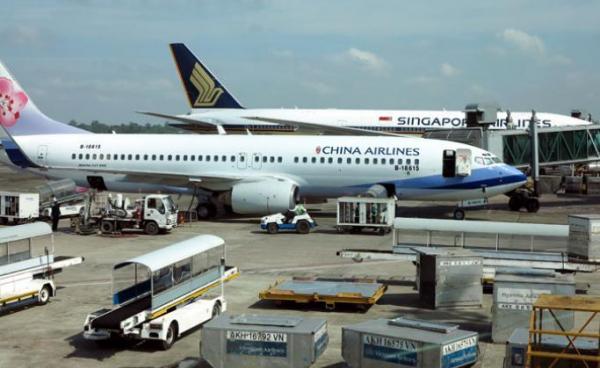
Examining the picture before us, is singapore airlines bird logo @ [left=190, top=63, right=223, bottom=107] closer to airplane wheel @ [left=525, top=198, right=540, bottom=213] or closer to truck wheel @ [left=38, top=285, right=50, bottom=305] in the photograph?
airplane wheel @ [left=525, top=198, right=540, bottom=213]

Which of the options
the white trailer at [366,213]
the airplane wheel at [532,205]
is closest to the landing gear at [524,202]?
the airplane wheel at [532,205]

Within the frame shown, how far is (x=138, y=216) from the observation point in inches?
1550

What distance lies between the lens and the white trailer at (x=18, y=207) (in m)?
42.2

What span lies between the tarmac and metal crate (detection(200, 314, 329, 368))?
1222 millimetres

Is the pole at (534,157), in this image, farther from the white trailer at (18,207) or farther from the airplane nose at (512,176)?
the white trailer at (18,207)

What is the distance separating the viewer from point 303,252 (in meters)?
34.4

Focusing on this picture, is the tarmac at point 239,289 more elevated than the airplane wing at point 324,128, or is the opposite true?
the airplane wing at point 324,128

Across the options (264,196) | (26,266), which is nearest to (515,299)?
(26,266)

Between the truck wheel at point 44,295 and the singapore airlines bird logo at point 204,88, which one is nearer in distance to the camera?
the truck wheel at point 44,295

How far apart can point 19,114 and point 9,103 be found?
88cm

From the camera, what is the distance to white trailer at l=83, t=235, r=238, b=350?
19.6 metres

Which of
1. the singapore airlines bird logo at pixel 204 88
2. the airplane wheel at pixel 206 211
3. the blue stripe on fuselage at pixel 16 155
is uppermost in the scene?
the singapore airlines bird logo at pixel 204 88

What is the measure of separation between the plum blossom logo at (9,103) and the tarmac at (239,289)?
8.46 meters

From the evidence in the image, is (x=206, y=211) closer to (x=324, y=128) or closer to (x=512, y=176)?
(x=512, y=176)
